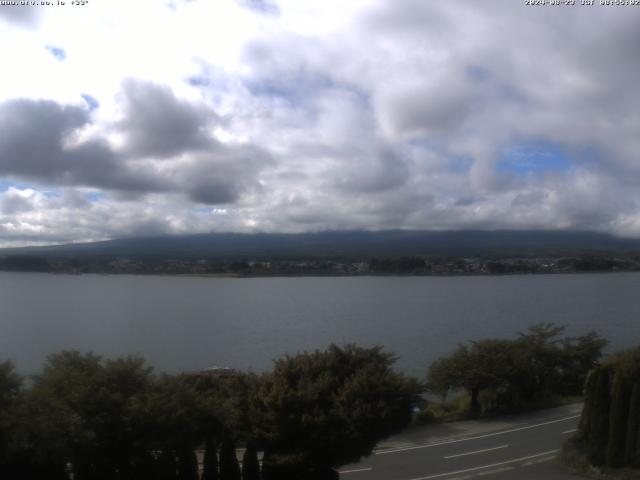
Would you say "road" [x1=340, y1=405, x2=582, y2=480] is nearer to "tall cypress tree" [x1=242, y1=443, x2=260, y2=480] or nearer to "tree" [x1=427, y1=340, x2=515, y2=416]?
"tree" [x1=427, y1=340, x2=515, y2=416]

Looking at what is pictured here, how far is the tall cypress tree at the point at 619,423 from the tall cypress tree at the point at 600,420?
0.32 metres

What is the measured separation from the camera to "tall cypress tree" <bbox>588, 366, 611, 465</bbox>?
16.7m

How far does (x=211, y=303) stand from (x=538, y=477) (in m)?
70.4

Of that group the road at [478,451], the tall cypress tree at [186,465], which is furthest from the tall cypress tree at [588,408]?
the tall cypress tree at [186,465]

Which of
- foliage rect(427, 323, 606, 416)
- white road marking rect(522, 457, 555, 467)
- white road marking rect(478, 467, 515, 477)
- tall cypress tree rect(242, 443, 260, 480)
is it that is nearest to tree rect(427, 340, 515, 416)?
foliage rect(427, 323, 606, 416)

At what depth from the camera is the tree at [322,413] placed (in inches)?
521

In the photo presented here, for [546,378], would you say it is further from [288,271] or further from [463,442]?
[288,271]

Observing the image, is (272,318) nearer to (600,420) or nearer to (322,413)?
(600,420)

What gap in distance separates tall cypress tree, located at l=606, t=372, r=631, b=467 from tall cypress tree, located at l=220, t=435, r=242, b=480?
8783mm

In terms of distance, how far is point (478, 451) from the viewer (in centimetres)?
2022

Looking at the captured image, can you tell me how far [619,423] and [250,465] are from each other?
8.69 meters

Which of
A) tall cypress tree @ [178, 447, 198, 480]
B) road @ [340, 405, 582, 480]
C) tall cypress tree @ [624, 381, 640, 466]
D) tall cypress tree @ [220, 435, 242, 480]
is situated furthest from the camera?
road @ [340, 405, 582, 480]

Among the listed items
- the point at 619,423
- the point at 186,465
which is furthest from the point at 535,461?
the point at 186,465

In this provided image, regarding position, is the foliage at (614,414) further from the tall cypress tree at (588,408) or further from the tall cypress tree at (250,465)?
the tall cypress tree at (250,465)
